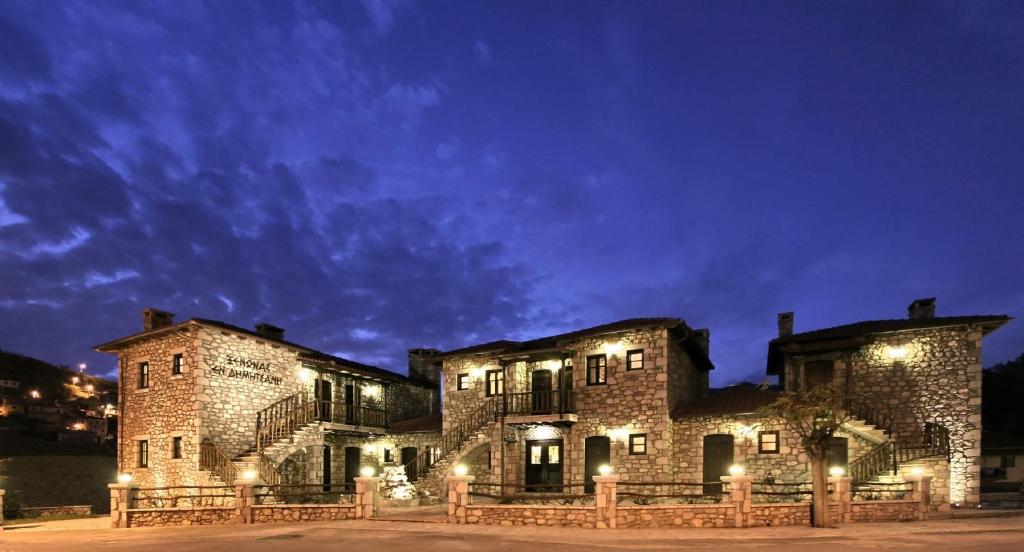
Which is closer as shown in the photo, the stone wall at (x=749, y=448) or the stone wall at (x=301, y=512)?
the stone wall at (x=301, y=512)

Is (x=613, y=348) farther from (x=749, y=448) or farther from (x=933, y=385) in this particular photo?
(x=933, y=385)

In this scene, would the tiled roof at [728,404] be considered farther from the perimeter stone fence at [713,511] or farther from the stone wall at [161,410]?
the stone wall at [161,410]

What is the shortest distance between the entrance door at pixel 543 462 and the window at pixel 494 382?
2.42 m

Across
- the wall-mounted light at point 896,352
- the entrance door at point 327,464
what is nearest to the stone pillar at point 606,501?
the wall-mounted light at point 896,352

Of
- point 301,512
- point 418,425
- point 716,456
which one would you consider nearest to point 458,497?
point 301,512

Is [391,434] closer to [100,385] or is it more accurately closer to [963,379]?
[963,379]

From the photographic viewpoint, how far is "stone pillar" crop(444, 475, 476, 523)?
1567cm

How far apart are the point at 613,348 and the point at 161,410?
683 inches

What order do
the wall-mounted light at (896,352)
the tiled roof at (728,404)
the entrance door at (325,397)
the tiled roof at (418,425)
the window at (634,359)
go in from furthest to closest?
the tiled roof at (418,425), the entrance door at (325,397), the window at (634,359), the tiled roof at (728,404), the wall-mounted light at (896,352)

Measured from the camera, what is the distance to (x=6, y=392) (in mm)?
67875

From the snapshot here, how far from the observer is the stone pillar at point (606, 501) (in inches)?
Answer: 579

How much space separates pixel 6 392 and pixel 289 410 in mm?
64569

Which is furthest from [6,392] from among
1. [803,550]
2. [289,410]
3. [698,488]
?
[803,550]

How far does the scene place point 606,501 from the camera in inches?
582
